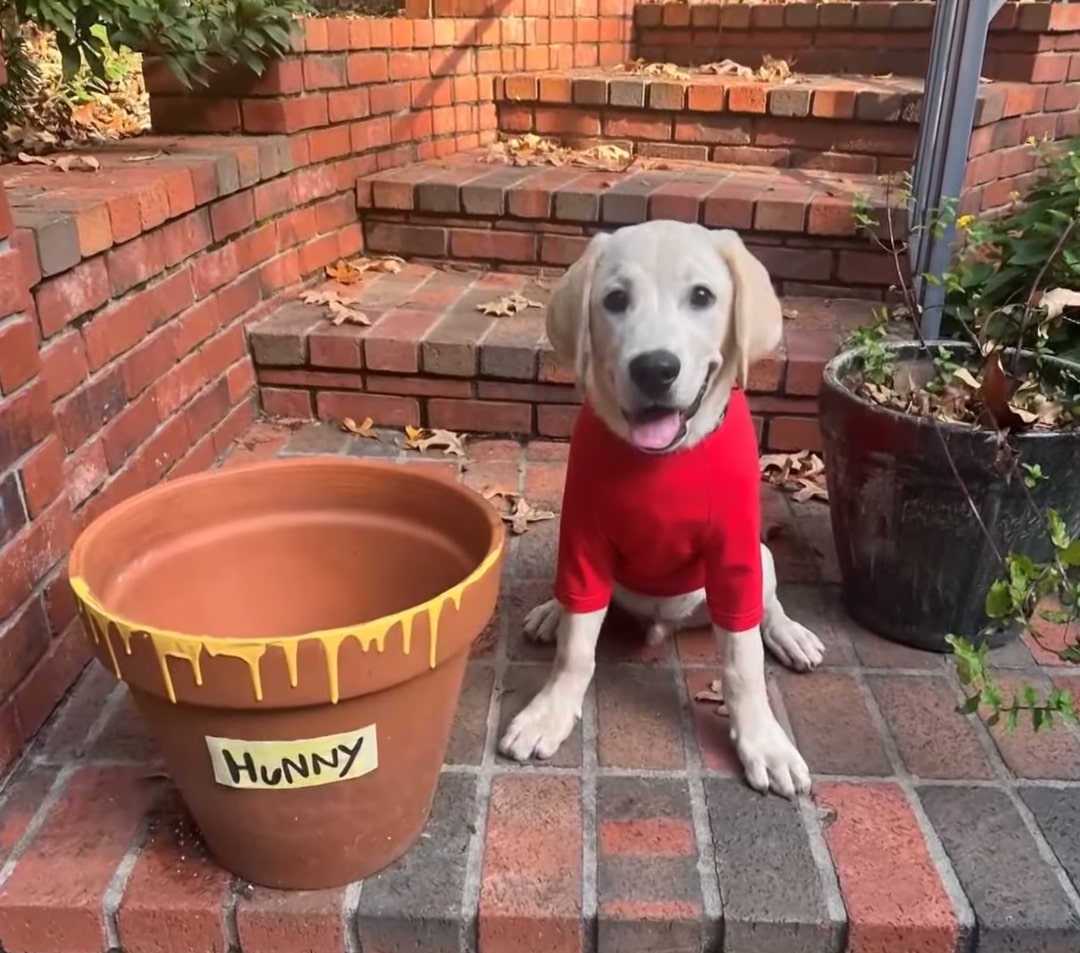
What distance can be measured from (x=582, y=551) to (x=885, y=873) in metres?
0.71

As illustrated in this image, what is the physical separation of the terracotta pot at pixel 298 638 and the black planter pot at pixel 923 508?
885 millimetres

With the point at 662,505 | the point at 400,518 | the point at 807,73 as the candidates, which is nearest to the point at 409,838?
the point at 400,518

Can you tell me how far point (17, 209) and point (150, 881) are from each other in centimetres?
136

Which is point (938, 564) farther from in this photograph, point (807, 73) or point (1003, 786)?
point (807, 73)

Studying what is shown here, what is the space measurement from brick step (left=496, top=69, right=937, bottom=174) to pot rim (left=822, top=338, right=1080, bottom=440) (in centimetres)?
191

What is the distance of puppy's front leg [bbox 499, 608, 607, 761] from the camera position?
1846 mm

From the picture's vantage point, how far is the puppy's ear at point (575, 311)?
1688 millimetres

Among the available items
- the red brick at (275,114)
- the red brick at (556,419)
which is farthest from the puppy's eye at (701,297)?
the red brick at (275,114)

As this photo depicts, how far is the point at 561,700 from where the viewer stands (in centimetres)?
190

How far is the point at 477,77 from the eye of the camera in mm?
4262

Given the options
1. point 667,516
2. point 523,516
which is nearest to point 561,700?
point 667,516

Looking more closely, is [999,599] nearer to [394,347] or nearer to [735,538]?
[735,538]

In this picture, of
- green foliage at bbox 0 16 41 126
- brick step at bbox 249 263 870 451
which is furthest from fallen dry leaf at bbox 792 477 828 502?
green foliage at bbox 0 16 41 126

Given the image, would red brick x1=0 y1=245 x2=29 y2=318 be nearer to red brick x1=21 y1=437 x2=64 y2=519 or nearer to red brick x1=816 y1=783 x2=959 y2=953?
red brick x1=21 y1=437 x2=64 y2=519
